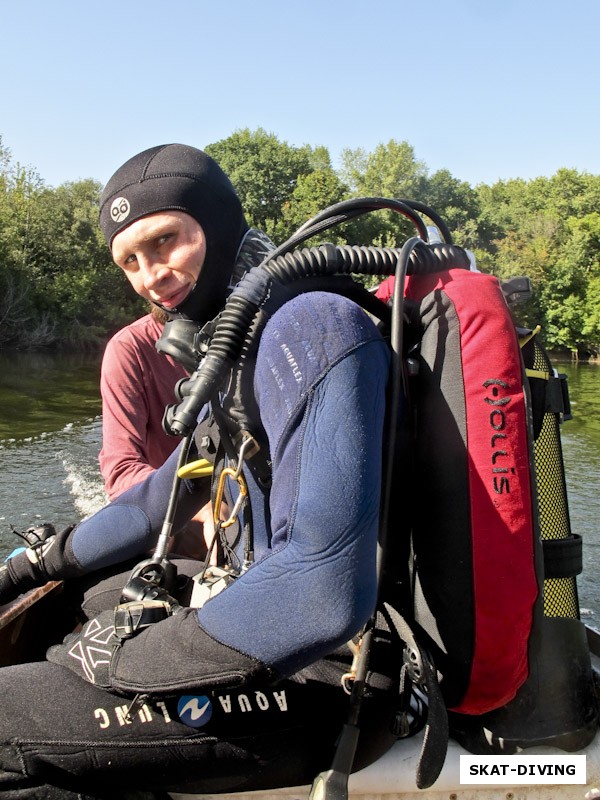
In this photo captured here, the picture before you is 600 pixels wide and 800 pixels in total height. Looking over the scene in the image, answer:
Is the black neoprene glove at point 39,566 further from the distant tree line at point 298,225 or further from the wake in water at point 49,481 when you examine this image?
the distant tree line at point 298,225

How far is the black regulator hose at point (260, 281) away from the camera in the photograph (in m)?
1.38

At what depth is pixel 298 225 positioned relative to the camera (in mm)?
42250

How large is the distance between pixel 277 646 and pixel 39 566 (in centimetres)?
112

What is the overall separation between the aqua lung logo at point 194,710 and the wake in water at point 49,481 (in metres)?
4.97

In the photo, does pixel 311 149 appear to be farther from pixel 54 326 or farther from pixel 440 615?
pixel 440 615

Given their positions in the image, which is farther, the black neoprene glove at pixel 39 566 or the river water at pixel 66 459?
the river water at pixel 66 459

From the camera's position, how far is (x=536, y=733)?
4.87 feet

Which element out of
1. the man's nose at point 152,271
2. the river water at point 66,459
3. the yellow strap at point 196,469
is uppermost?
the man's nose at point 152,271

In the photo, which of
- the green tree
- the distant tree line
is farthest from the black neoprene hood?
the green tree

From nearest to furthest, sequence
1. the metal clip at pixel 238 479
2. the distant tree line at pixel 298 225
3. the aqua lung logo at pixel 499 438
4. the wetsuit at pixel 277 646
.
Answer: the wetsuit at pixel 277 646, the aqua lung logo at pixel 499 438, the metal clip at pixel 238 479, the distant tree line at pixel 298 225

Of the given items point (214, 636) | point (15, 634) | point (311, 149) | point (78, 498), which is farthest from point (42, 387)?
point (311, 149)

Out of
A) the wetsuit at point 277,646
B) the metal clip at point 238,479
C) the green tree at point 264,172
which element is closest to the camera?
the wetsuit at point 277,646

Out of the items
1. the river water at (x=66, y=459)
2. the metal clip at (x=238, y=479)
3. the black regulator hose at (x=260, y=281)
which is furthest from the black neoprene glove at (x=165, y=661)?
the river water at (x=66, y=459)

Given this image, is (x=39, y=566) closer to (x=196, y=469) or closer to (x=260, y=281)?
(x=196, y=469)
